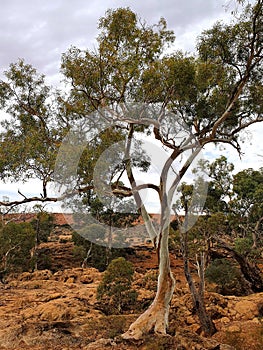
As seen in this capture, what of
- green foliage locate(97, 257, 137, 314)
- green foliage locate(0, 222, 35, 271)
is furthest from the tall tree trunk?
green foliage locate(0, 222, 35, 271)

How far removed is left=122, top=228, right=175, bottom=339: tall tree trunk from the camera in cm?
729

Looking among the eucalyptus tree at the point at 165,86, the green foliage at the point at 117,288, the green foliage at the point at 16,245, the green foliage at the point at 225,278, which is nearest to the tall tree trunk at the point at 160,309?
the eucalyptus tree at the point at 165,86

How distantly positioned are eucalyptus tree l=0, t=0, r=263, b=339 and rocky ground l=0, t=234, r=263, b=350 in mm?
1572

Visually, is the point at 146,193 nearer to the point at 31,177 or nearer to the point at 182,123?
the point at 182,123

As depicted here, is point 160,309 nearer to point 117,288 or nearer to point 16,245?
point 117,288

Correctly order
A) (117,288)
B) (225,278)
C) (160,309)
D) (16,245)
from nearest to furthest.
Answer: (160,309), (117,288), (225,278), (16,245)

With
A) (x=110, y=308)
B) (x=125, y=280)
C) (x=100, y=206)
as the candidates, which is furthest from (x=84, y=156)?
(x=100, y=206)

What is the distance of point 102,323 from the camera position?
31.6ft

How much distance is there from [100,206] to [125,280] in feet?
39.2

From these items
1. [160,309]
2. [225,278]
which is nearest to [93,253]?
[225,278]

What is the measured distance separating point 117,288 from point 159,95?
7530 mm

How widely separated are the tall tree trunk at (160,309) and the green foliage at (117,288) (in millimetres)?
4692

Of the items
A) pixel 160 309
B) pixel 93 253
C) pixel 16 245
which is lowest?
pixel 93 253

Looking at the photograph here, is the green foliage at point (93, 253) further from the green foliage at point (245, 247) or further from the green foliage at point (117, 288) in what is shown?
the green foliage at point (117, 288)
